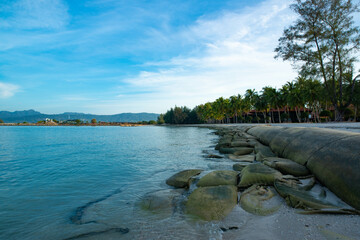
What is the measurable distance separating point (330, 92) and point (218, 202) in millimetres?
21430

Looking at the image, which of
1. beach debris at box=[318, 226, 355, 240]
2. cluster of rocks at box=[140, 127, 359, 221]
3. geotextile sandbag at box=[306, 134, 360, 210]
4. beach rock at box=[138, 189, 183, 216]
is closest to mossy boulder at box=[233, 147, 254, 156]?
cluster of rocks at box=[140, 127, 359, 221]

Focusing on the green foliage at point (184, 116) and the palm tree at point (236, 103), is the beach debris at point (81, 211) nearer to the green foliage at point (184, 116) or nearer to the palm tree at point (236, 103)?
the palm tree at point (236, 103)

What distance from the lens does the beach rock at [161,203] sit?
12.4 feet

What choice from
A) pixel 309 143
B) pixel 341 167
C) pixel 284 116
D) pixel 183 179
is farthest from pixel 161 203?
pixel 284 116

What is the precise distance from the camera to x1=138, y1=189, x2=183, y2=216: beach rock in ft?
12.4

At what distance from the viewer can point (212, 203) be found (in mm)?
3539

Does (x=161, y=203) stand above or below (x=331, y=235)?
below

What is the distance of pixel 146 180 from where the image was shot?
6410 mm

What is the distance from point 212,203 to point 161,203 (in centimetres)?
117

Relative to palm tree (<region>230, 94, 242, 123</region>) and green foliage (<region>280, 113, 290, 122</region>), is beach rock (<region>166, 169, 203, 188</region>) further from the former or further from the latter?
palm tree (<region>230, 94, 242, 123</region>)

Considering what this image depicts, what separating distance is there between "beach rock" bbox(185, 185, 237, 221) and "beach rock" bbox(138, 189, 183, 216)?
418 mm

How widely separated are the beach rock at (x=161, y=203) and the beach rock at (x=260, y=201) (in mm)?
1473

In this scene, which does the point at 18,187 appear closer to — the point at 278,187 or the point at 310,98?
the point at 278,187

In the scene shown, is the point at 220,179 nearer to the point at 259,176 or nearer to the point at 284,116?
the point at 259,176
